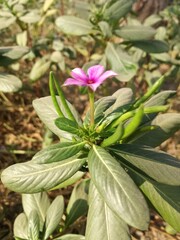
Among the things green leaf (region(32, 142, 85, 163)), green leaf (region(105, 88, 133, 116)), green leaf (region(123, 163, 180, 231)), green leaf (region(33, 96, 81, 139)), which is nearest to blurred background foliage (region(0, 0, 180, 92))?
green leaf (region(33, 96, 81, 139))

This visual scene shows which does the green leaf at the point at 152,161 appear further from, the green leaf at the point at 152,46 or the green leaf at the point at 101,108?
the green leaf at the point at 152,46

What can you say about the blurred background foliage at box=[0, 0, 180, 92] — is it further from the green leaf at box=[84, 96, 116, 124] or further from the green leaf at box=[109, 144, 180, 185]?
the green leaf at box=[109, 144, 180, 185]

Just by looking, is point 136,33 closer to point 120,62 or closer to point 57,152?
point 120,62

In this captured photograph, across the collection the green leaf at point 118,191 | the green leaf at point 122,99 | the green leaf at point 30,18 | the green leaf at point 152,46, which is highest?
the green leaf at point 30,18

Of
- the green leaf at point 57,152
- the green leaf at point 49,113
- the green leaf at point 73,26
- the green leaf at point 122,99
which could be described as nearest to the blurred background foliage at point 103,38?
the green leaf at point 73,26

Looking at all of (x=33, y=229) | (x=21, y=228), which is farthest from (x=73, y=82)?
(x=21, y=228)

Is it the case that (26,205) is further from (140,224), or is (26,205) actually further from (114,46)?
(114,46)
